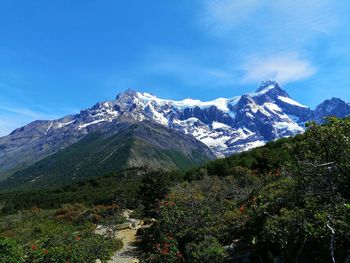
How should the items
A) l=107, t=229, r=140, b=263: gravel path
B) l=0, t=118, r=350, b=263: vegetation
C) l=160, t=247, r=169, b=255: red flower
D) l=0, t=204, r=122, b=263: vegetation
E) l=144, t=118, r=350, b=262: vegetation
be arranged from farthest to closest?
l=107, t=229, r=140, b=263: gravel path
l=0, t=204, r=122, b=263: vegetation
l=160, t=247, r=169, b=255: red flower
l=0, t=118, r=350, b=263: vegetation
l=144, t=118, r=350, b=262: vegetation

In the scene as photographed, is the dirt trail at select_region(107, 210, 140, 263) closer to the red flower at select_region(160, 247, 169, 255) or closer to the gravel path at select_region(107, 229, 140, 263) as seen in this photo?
the gravel path at select_region(107, 229, 140, 263)

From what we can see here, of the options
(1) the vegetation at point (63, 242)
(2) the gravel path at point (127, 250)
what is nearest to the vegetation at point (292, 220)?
(2) the gravel path at point (127, 250)

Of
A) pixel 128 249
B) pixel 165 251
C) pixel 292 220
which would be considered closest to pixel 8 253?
pixel 128 249

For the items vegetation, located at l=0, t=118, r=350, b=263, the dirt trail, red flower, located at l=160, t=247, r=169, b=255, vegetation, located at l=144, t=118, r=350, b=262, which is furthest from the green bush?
red flower, located at l=160, t=247, r=169, b=255

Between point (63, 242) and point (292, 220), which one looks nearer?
point (292, 220)

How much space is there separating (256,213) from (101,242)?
11.4 metres

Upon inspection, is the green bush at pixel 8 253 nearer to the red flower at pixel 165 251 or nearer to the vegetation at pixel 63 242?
the vegetation at pixel 63 242

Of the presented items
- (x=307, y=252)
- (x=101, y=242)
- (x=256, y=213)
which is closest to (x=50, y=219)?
(x=101, y=242)

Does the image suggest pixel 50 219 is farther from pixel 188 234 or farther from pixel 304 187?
pixel 304 187

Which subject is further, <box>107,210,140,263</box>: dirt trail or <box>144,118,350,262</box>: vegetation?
<box>107,210,140,263</box>: dirt trail

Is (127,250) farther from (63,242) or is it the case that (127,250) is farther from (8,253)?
(8,253)

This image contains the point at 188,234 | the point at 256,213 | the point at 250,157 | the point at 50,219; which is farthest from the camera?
the point at 250,157

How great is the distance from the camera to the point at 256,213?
567 inches

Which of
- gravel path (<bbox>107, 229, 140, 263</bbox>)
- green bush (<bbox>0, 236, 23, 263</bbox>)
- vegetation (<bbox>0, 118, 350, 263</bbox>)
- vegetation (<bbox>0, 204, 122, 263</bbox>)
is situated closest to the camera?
vegetation (<bbox>0, 118, 350, 263</bbox>)
